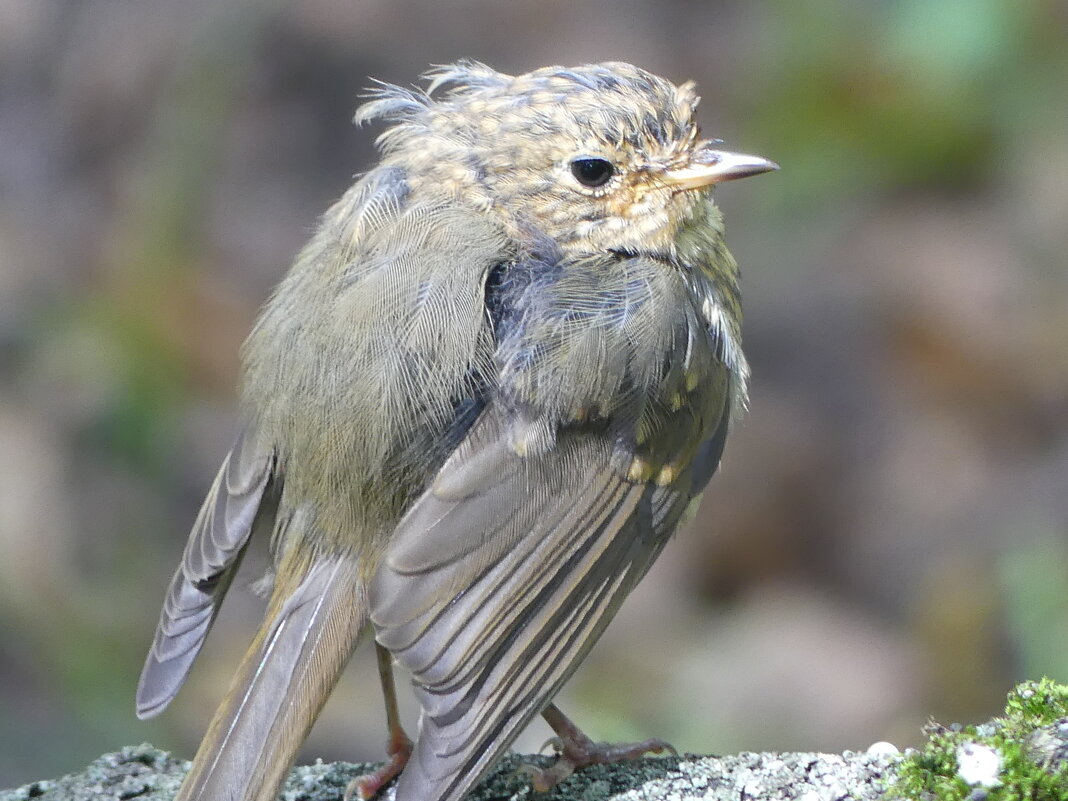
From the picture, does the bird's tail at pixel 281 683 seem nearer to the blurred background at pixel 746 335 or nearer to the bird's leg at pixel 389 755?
the bird's leg at pixel 389 755

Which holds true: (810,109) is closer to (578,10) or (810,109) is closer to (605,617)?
(578,10)

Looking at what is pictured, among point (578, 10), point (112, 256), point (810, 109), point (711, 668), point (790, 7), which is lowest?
point (711, 668)

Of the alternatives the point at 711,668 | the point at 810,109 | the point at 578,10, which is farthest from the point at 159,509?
the point at 578,10

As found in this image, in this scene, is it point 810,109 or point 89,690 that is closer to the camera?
point 89,690

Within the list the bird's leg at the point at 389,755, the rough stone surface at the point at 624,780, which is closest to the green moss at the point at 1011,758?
the rough stone surface at the point at 624,780

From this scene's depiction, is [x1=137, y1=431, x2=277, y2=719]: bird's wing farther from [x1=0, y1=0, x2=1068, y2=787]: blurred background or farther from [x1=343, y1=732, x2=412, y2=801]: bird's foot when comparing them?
[x1=0, y1=0, x2=1068, y2=787]: blurred background

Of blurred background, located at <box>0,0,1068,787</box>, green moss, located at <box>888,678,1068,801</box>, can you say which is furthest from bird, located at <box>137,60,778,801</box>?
blurred background, located at <box>0,0,1068,787</box>

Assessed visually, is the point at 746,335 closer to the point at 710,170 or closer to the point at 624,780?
the point at 710,170
